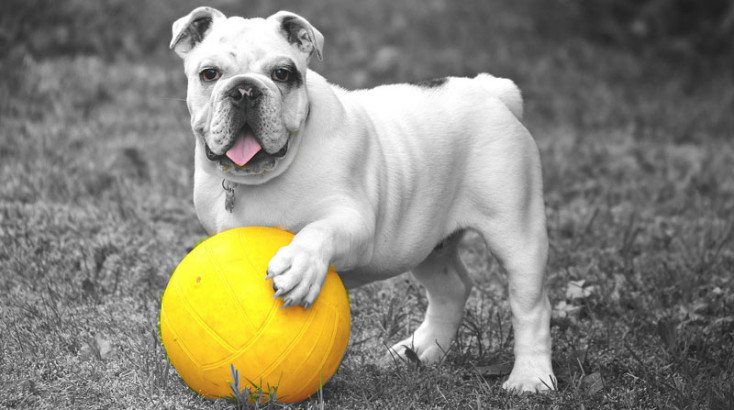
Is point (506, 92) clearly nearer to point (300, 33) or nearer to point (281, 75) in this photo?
point (300, 33)

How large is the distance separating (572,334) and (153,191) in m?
3.50

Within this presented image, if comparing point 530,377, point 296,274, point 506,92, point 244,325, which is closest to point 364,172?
point 296,274

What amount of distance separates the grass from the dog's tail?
117 cm

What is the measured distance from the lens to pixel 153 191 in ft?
22.9

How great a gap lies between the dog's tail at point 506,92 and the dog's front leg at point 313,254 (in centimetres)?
135

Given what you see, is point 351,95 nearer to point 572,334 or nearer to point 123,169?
point 572,334

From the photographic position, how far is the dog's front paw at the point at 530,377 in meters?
Result: 4.27

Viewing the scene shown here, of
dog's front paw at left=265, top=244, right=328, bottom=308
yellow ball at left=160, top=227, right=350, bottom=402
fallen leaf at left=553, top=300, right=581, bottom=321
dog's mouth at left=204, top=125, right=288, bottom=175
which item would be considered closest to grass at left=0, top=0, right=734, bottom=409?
fallen leaf at left=553, top=300, right=581, bottom=321

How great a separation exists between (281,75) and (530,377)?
72.6 inches

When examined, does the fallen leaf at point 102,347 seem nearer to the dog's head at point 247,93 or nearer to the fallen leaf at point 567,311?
the dog's head at point 247,93

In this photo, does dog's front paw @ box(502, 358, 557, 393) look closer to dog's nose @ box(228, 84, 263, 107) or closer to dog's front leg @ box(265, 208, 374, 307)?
dog's front leg @ box(265, 208, 374, 307)

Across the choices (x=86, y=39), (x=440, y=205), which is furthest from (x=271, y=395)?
(x=86, y=39)

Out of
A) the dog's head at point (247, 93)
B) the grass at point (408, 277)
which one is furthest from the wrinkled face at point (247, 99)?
the grass at point (408, 277)

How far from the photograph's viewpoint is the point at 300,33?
4094 mm
